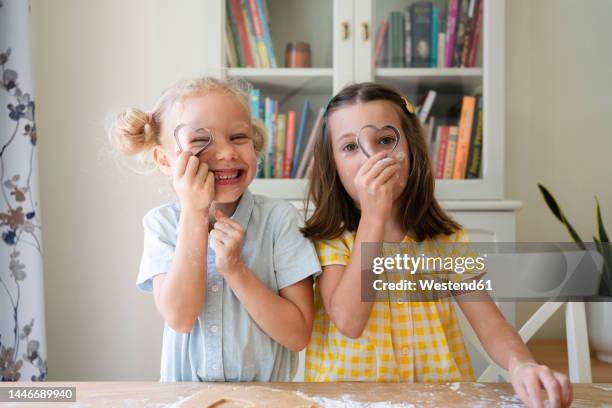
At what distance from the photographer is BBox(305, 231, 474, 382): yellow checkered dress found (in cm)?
104

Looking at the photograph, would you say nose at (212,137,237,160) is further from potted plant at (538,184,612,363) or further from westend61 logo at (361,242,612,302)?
potted plant at (538,184,612,363)

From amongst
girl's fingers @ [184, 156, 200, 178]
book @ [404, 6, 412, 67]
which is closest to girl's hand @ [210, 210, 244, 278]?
girl's fingers @ [184, 156, 200, 178]

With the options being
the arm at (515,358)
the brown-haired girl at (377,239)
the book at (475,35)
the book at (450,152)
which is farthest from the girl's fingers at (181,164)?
the book at (475,35)

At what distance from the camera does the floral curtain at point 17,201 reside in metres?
1.58

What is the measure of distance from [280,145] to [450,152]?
535 mm

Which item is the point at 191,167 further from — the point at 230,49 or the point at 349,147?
the point at 230,49

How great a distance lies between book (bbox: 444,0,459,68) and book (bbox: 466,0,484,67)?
55 millimetres

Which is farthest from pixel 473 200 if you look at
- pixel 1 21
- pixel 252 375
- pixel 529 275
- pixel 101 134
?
pixel 1 21

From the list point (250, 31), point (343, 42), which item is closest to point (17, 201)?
point (250, 31)

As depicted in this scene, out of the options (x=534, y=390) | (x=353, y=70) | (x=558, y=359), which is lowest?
(x=558, y=359)

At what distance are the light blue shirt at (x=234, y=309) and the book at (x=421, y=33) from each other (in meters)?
0.96

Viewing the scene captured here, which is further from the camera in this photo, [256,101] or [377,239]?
[256,101]

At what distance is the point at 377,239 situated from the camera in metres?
0.98

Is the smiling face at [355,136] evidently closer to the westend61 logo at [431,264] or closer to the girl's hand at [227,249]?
the westend61 logo at [431,264]
